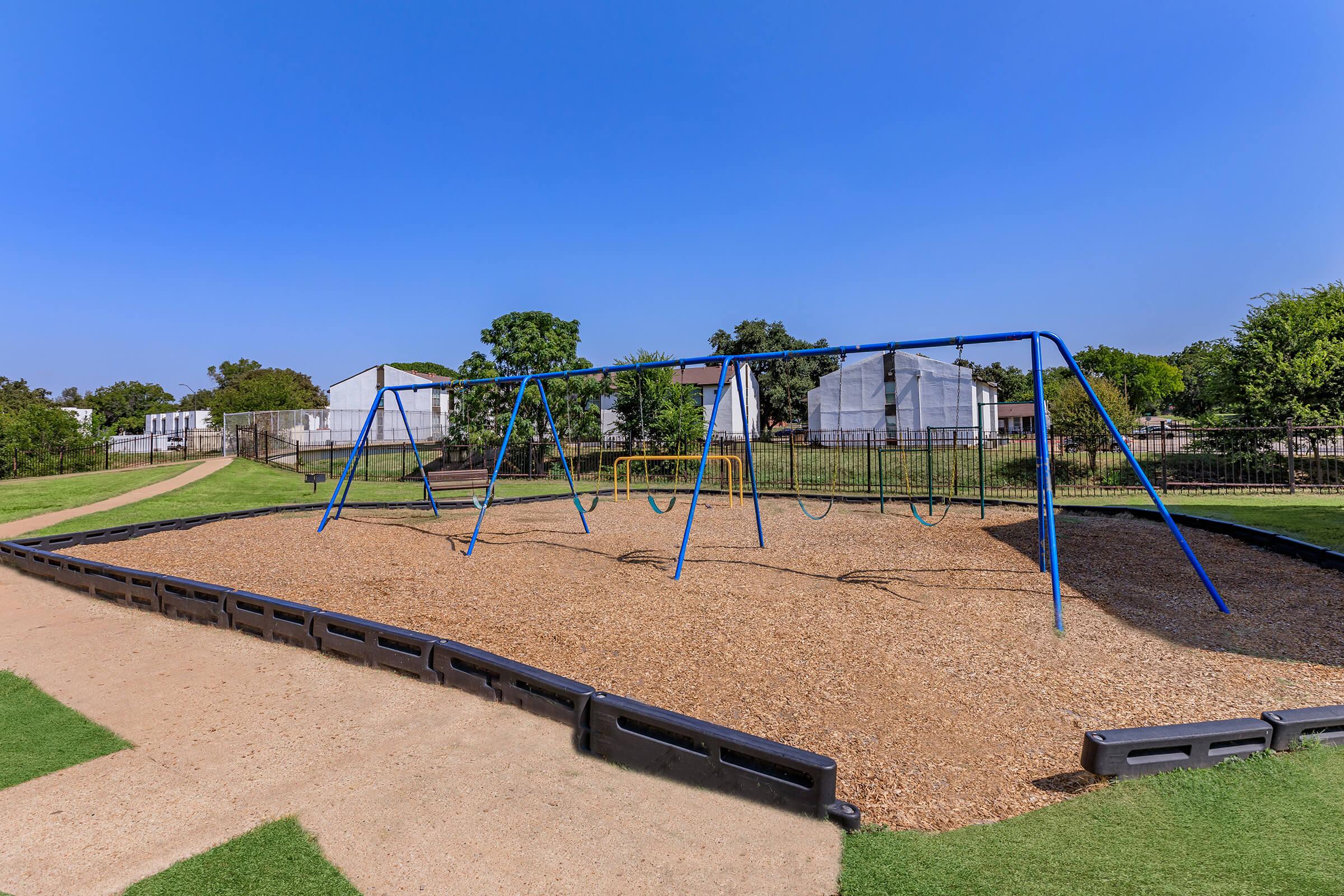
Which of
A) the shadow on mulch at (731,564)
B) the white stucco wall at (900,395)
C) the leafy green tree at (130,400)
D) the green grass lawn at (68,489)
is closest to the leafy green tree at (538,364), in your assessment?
the green grass lawn at (68,489)

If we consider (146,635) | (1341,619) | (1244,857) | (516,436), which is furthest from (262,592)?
(516,436)

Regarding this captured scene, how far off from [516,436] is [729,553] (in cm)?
1810

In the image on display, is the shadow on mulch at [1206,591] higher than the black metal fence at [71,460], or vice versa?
the black metal fence at [71,460]

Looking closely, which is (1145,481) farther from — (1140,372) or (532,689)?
(1140,372)

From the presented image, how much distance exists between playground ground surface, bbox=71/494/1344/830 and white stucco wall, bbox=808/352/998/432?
35.2 metres

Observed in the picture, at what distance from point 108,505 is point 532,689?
56.6 ft

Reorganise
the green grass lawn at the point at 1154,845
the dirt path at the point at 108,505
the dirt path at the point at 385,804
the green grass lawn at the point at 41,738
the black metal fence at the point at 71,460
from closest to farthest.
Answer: the green grass lawn at the point at 1154,845, the dirt path at the point at 385,804, the green grass lawn at the point at 41,738, the dirt path at the point at 108,505, the black metal fence at the point at 71,460

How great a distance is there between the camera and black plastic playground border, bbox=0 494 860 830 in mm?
3221

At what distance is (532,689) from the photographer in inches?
→ 176

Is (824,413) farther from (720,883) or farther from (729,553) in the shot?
(720,883)

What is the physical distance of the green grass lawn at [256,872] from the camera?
258 cm

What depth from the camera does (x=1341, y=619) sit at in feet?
19.7

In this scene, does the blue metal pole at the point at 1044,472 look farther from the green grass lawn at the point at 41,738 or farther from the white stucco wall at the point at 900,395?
the white stucco wall at the point at 900,395

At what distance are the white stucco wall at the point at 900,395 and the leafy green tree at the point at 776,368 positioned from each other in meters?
12.3
